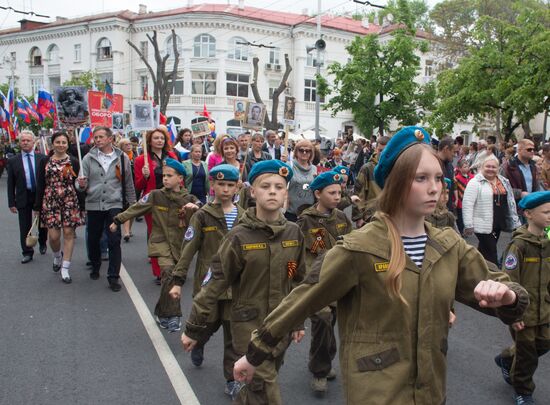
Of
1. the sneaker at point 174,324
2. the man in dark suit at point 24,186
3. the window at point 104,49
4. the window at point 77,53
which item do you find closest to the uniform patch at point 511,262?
the sneaker at point 174,324

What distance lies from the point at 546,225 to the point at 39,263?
7623 mm

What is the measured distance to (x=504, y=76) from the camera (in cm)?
1792

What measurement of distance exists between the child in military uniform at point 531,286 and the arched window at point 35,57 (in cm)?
6328

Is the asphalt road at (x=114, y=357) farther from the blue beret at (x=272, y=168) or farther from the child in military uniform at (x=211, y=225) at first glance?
the blue beret at (x=272, y=168)

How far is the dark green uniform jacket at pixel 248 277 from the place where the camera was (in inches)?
145

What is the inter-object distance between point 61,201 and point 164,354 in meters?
3.84

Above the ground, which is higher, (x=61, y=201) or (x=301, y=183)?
(x=301, y=183)

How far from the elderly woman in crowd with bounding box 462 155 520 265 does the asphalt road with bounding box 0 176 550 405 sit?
3.15 ft

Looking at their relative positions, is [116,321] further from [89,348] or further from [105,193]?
Answer: [105,193]

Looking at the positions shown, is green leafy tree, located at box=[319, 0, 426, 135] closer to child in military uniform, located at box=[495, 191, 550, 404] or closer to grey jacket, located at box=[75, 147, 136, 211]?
grey jacket, located at box=[75, 147, 136, 211]

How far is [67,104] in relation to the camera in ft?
30.9


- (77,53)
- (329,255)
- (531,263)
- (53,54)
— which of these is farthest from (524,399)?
(53,54)

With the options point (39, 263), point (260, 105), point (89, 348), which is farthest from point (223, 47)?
point (89, 348)

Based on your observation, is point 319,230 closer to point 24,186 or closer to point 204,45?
point 24,186
